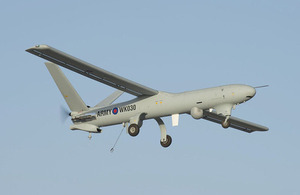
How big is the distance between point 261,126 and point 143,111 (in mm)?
9575

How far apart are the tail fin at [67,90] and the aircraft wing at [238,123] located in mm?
8172

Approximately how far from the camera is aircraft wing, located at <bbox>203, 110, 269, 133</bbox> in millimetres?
45531

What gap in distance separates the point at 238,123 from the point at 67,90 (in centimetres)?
1159

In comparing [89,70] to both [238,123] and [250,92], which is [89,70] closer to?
[250,92]

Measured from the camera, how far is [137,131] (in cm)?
4319

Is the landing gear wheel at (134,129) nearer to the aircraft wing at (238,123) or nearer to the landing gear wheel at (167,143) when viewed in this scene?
the landing gear wheel at (167,143)

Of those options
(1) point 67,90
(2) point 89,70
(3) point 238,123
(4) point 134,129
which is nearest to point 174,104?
(4) point 134,129

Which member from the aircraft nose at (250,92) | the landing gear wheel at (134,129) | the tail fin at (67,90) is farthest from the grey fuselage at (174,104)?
the tail fin at (67,90)

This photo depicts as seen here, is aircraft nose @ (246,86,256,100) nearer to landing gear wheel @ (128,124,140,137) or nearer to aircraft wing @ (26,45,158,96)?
aircraft wing @ (26,45,158,96)

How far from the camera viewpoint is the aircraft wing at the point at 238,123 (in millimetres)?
45531

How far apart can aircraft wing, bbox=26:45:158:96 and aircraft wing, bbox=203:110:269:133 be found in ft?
15.2

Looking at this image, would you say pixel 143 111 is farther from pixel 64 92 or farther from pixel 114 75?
pixel 64 92

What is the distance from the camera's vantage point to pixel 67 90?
1843 inches

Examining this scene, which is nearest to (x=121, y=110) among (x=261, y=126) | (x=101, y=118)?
(x=101, y=118)
